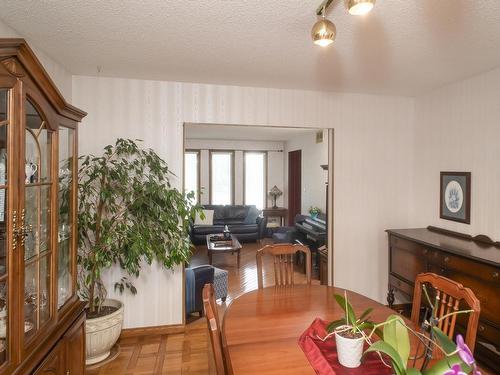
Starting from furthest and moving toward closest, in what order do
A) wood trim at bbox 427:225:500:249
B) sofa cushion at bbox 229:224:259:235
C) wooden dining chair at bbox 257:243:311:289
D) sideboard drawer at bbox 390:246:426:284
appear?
sofa cushion at bbox 229:224:259:235, sideboard drawer at bbox 390:246:426:284, wood trim at bbox 427:225:500:249, wooden dining chair at bbox 257:243:311:289

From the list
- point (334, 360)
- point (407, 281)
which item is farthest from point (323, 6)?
point (407, 281)

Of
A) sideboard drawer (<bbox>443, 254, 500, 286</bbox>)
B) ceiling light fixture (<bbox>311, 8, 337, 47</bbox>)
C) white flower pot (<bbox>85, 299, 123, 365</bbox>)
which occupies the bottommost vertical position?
white flower pot (<bbox>85, 299, 123, 365</bbox>)

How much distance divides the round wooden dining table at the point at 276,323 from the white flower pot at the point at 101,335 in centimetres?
123

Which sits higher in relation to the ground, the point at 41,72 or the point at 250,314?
the point at 41,72

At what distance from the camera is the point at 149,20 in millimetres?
1898

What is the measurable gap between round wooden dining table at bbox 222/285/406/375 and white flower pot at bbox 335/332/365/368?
0.14 m

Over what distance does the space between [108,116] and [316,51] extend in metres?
1.92

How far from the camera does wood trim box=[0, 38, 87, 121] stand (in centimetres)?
122

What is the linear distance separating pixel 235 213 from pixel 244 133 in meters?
1.87

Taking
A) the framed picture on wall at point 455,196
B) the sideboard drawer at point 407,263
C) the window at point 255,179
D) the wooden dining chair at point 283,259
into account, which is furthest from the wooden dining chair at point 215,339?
the window at point 255,179

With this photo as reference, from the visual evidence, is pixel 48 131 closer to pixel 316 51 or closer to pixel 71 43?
pixel 71 43

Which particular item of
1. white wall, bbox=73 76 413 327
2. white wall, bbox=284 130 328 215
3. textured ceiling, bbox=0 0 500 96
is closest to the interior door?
white wall, bbox=284 130 328 215

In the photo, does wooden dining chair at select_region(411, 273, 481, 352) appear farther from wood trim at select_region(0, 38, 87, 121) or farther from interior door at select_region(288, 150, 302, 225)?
interior door at select_region(288, 150, 302, 225)

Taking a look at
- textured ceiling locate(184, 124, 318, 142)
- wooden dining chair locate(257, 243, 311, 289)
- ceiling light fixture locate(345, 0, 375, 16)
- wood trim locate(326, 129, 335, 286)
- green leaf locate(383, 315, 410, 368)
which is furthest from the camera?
textured ceiling locate(184, 124, 318, 142)
